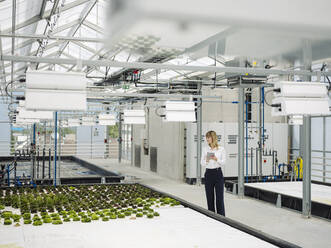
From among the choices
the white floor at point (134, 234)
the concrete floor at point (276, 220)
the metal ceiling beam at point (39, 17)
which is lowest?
the concrete floor at point (276, 220)

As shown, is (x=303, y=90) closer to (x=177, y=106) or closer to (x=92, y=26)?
(x=177, y=106)

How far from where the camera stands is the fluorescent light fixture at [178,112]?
696 centimetres

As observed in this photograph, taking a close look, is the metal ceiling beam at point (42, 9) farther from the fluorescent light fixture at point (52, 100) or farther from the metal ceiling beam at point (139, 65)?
the fluorescent light fixture at point (52, 100)

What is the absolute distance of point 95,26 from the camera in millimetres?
7867

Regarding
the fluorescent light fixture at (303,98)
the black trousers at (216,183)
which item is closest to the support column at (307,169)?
the black trousers at (216,183)

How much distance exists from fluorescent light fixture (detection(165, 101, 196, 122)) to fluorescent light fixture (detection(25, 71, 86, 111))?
10.7 feet

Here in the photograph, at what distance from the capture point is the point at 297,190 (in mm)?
8258

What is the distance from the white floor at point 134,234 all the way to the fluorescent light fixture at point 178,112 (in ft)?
9.85

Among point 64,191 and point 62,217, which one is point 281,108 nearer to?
point 62,217

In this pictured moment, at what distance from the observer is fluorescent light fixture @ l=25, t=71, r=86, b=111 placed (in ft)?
12.3

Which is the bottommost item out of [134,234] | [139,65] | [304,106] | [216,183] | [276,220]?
[276,220]

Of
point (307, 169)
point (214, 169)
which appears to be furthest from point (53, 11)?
point (307, 169)

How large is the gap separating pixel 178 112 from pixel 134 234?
12.0 ft

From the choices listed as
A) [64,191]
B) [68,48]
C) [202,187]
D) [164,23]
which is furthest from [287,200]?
[164,23]
